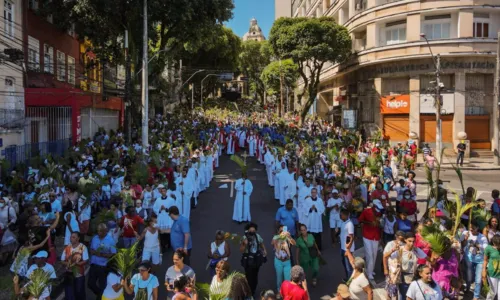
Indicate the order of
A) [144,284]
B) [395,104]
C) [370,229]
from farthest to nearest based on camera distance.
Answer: [395,104] → [370,229] → [144,284]

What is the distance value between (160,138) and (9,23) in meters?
8.26

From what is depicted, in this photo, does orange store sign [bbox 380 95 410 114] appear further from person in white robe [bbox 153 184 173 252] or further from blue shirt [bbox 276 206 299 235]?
person in white robe [bbox 153 184 173 252]

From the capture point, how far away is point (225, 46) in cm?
5444

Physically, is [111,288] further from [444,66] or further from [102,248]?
[444,66]

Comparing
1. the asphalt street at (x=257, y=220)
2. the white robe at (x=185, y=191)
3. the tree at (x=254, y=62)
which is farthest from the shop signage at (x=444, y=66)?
the tree at (x=254, y=62)

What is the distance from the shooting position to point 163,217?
31.0 feet

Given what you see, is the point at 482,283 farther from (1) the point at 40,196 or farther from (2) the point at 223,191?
(2) the point at 223,191

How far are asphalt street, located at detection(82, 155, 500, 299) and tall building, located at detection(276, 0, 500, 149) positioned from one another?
18.1 ft

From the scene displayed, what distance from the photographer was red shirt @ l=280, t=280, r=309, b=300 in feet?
18.0

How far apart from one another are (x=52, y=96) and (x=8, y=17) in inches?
145

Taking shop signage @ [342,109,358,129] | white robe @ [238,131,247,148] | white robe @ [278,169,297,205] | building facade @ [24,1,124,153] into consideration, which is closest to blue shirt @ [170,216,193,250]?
white robe @ [278,169,297,205]

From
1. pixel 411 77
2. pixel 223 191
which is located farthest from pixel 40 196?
pixel 411 77

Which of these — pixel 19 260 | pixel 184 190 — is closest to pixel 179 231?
pixel 19 260

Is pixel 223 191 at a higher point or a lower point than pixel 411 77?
lower
